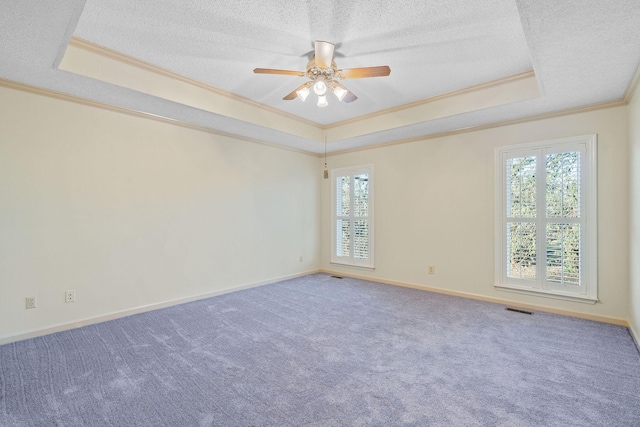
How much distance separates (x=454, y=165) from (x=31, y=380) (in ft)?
16.7

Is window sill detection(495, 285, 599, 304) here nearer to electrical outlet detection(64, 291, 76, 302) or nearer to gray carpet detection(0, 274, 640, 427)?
gray carpet detection(0, 274, 640, 427)

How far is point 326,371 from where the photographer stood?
2.26m

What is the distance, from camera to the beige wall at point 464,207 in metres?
3.21

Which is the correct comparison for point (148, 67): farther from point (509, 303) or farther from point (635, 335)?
point (635, 335)

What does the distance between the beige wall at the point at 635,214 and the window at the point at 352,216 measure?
3221 mm

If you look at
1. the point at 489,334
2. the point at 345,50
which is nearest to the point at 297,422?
the point at 489,334

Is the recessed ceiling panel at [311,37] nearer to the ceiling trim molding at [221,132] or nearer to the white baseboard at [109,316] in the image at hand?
the ceiling trim molding at [221,132]

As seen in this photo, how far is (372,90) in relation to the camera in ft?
11.6

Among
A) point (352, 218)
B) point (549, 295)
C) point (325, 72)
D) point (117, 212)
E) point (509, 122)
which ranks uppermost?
point (325, 72)

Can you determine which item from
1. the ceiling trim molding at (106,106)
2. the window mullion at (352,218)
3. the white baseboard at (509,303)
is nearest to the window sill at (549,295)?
the white baseboard at (509,303)

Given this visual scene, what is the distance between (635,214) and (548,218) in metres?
0.79

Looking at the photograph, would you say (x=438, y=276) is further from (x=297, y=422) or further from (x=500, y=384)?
(x=297, y=422)

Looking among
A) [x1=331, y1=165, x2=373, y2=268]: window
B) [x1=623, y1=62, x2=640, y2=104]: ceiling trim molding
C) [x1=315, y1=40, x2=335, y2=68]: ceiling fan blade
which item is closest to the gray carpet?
[x1=331, y1=165, x2=373, y2=268]: window

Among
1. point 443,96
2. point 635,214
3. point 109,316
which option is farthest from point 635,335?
point 109,316
